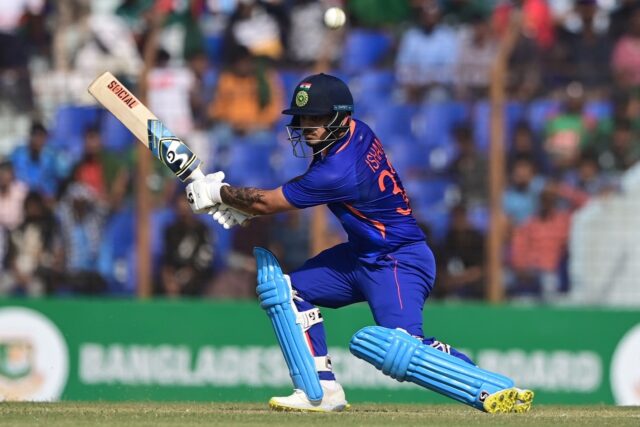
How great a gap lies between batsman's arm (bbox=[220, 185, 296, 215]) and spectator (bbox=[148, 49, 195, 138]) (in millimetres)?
4816

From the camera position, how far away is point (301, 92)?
6.26 metres

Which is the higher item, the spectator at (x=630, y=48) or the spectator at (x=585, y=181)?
the spectator at (x=630, y=48)

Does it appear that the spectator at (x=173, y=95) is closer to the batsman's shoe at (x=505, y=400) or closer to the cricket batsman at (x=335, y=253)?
the cricket batsman at (x=335, y=253)

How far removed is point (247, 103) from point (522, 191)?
2575 millimetres

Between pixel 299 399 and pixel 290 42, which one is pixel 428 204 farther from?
pixel 299 399

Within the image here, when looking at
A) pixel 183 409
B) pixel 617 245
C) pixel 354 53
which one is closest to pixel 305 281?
pixel 183 409

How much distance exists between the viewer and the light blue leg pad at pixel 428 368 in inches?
232

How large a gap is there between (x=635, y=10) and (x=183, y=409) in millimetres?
7037

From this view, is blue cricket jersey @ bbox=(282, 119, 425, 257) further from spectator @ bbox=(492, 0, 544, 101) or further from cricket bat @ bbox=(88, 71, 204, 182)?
spectator @ bbox=(492, 0, 544, 101)

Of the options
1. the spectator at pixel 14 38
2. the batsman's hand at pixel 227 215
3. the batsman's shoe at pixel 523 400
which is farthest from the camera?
the spectator at pixel 14 38

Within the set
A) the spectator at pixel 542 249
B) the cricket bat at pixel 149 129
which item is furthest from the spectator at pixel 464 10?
the cricket bat at pixel 149 129

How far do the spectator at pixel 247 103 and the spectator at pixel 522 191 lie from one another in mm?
2173

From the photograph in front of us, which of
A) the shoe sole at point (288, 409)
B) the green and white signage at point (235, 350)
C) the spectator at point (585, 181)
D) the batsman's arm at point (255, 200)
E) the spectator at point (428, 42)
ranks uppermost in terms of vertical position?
the spectator at point (428, 42)

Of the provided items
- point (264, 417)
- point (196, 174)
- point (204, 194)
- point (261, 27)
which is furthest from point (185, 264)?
point (264, 417)
